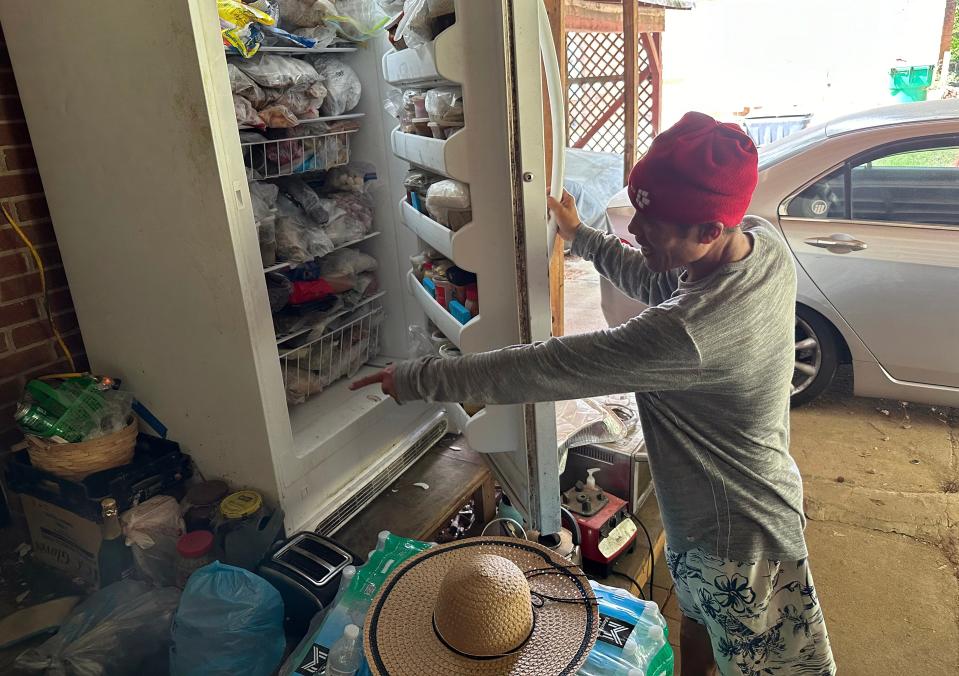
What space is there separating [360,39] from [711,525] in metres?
1.81

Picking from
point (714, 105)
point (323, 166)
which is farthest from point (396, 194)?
point (714, 105)

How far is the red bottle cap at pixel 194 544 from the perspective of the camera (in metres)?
1.74

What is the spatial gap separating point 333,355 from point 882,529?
219cm

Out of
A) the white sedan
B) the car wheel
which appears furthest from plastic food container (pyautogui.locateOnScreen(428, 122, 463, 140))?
the car wheel

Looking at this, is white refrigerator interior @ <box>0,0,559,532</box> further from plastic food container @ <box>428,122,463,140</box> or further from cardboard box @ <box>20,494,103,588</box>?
cardboard box @ <box>20,494,103,588</box>

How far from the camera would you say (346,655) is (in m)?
1.35

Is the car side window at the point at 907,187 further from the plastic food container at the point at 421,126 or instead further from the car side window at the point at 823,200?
the plastic food container at the point at 421,126

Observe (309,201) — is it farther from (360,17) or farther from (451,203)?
(451,203)

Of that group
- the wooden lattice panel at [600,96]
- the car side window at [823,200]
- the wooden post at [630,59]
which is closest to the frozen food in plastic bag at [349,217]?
the car side window at [823,200]

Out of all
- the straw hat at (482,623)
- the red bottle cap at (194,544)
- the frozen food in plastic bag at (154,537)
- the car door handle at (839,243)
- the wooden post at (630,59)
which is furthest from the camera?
the wooden post at (630,59)

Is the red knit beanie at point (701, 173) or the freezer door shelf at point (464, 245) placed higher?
the red knit beanie at point (701, 173)

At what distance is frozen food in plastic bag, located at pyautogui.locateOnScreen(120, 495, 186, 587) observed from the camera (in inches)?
73.1

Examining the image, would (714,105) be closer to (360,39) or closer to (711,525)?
(360,39)

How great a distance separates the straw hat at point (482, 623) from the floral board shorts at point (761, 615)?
32cm
